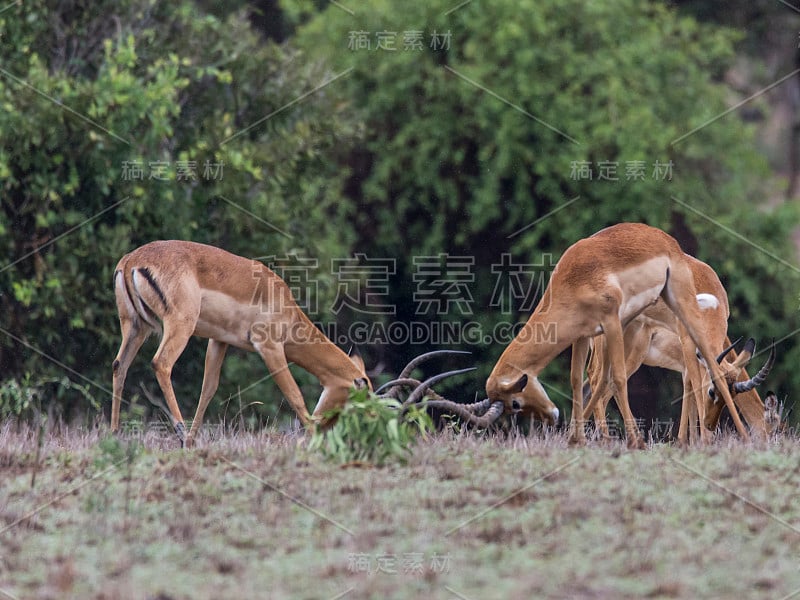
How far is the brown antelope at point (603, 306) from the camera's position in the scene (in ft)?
25.6

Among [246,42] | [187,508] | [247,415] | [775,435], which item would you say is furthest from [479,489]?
[246,42]

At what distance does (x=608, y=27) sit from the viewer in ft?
46.1

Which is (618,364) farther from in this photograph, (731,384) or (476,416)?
(731,384)

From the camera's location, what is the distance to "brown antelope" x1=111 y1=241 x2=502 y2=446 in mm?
8031

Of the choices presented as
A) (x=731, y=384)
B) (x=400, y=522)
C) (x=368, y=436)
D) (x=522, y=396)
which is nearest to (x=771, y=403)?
(x=731, y=384)

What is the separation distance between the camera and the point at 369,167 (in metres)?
14.9

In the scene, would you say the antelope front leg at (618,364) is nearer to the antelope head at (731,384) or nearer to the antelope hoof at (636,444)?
the antelope hoof at (636,444)

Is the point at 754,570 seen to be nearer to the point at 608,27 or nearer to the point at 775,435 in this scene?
the point at 775,435

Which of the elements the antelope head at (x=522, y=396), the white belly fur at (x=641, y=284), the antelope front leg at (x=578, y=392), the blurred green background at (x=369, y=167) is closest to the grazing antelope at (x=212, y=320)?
the antelope head at (x=522, y=396)

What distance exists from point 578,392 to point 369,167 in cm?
737

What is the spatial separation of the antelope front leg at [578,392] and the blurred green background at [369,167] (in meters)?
3.64

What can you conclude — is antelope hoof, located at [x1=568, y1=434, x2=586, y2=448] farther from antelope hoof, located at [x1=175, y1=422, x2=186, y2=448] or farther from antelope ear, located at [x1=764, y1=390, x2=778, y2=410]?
antelope hoof, located at [x1=175, y1=422, x2=186, y2=448]


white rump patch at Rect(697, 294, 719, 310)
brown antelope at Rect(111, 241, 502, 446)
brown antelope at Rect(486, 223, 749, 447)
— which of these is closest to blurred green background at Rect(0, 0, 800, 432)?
brown antelope at Rect(111, 241, 502, 446)

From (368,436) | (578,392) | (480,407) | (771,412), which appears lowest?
(771,412)
